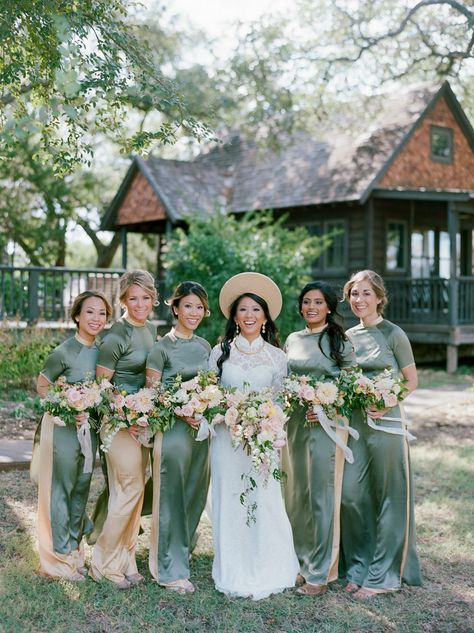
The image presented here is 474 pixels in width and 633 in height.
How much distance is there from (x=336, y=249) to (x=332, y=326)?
1477cm

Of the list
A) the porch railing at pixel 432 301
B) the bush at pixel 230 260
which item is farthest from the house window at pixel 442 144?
the bush at pixel 230 260

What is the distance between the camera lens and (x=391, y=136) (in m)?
19.5

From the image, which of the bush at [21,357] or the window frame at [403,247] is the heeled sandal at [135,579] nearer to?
the bush at [21,357]

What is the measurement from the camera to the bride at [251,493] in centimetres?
494

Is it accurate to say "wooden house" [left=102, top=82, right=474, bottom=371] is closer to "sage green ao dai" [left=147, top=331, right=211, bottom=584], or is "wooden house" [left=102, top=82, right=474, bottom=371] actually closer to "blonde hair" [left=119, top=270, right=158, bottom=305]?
"blonde hair" [left=119, top=270, right=158, bottom=305]

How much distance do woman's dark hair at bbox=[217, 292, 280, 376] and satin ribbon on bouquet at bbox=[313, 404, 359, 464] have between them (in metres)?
0.66

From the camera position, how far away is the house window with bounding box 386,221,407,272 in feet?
64.7

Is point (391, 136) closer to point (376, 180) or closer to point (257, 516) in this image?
point (376, 180)

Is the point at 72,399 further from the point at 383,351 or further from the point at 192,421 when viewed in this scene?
the point at 383,351

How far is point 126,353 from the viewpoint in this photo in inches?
200

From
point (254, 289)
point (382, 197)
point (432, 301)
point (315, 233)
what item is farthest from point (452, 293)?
point (254, 289)

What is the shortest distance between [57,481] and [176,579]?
1060 mm

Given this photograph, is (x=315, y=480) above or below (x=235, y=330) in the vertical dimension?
below

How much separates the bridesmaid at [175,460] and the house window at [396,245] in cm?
1535
